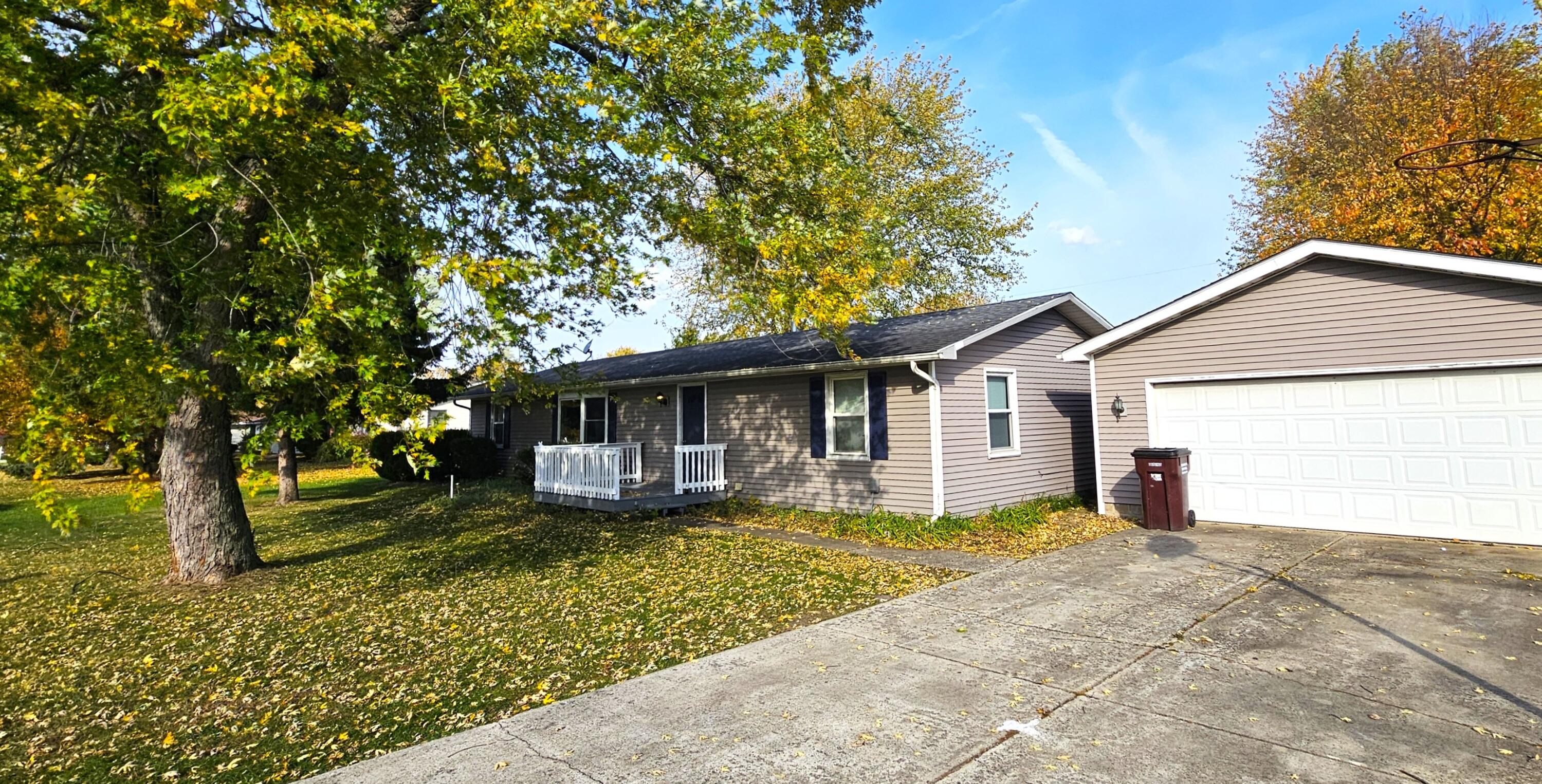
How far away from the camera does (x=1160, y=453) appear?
964 cm

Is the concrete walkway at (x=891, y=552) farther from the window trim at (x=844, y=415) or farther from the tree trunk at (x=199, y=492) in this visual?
the tree trunk at (x=199, y=492)

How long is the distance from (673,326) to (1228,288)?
20.0m

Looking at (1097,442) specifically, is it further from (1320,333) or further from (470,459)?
(470,459)

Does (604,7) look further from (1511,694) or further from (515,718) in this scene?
(1511,694)

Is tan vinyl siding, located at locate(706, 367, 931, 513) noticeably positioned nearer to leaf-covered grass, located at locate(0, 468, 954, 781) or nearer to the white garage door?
leaf-covered grass, located at locate(0, 468, 954, 781)

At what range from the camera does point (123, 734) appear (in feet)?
13.4

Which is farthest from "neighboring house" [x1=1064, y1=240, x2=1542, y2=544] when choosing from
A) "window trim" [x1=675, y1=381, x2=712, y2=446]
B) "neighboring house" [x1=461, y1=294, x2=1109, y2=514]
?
"window trim" [x1=675, y1=381, x2=712, y2=446]

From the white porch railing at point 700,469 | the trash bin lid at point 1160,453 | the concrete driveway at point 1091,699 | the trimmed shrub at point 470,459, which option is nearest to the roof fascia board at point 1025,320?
the trash bin lid at point 1160,453

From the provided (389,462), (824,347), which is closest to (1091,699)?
(824,347)

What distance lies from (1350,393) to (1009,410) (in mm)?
4386

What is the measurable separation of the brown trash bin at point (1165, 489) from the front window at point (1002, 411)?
7.03 feet

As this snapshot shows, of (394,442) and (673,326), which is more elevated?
(673,326)

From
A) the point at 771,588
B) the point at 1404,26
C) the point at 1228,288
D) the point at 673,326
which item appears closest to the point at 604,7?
the point at 771,588

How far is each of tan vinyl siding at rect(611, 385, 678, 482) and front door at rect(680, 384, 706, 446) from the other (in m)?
0.23
